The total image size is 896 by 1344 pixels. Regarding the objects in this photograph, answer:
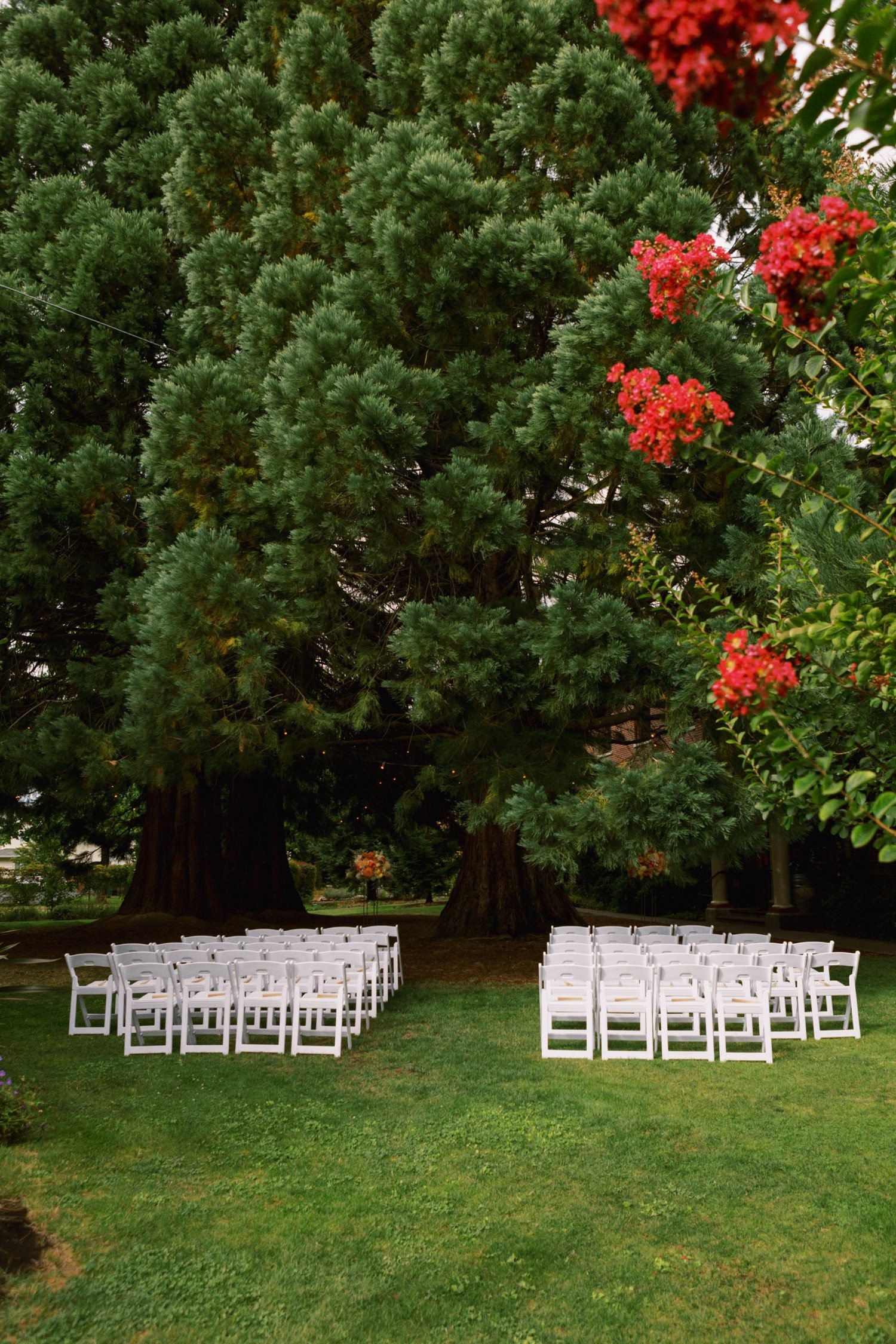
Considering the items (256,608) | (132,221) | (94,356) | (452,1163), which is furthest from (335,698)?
(452,1163)

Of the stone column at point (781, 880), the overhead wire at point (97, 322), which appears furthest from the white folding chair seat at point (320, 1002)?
the stone column at point (781, 880)

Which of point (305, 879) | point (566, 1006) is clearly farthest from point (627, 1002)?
point (305, 879)

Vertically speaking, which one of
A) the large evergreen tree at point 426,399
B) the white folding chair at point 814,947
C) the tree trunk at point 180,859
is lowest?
the white folding chair at point 814,947

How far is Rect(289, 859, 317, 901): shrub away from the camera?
37.0m

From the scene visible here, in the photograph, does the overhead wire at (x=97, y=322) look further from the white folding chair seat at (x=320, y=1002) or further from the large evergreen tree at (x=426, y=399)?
the white folding chair seat at (x=320, y=1002)

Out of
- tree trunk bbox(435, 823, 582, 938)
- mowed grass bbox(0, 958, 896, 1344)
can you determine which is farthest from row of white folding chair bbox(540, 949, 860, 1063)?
tree trunk bbox(435, 823, 582, 938)

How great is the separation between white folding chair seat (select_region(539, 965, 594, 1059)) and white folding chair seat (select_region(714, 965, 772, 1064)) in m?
1.08

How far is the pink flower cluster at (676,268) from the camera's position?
344 cm

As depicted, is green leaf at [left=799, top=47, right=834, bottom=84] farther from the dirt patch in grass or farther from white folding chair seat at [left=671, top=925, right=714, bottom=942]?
white folding chair seat at [left=671, top=925, right=714, bottom=942]

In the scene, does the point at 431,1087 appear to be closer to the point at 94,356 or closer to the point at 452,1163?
the point at 452,1163

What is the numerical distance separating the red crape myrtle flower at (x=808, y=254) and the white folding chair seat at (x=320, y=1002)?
23.4 ft

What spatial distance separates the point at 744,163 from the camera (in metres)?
13.4

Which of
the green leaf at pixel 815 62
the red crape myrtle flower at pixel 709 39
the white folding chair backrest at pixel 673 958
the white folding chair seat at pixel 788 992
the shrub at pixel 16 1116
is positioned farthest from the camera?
the white folding chair backrest at pixel 673 958

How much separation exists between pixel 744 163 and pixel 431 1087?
40.1 feet
